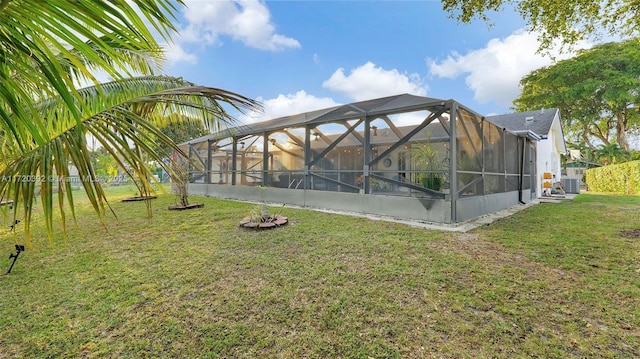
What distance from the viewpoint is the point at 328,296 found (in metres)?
2.78

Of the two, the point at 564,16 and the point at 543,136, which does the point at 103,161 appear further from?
the point at 543,136

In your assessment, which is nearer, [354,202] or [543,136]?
[354,202]

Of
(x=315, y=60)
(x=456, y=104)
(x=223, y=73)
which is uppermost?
(x=315, y=60)

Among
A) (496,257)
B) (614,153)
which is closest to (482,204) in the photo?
(496,257)

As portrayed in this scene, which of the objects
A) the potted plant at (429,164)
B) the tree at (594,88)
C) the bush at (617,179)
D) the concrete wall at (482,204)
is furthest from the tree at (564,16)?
the tree at (594,88)

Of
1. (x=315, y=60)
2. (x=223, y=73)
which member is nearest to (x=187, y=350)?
(x=223, y=73)

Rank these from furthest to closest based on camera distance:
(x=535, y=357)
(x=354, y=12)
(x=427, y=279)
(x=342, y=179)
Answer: (x=354, y=12) < (x=342, y=179) < (x=427, y=279) < (x=535, y=357)

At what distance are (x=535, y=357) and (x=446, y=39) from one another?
42.0ft

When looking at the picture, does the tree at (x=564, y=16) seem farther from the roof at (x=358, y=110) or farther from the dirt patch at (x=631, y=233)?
the dirt patch at (x=631, y=233)

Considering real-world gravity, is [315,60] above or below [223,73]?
above

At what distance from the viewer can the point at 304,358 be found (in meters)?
1.96

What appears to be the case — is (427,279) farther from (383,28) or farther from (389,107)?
(383,28)

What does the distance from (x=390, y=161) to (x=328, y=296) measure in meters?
4.72

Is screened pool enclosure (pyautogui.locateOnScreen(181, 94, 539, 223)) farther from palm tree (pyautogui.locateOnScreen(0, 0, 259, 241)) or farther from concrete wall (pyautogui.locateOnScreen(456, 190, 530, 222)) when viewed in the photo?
palm tree (pyautogui.locateOnScreen(0, 0, 259, 241))
